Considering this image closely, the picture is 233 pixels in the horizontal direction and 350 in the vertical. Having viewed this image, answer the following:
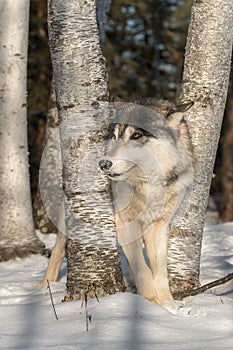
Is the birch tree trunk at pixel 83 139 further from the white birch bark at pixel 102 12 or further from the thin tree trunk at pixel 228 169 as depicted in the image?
the thin tree trunk at pixel 228 169

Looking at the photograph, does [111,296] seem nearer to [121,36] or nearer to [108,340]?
[108,340]

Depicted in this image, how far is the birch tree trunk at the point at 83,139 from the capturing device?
17.7 feet

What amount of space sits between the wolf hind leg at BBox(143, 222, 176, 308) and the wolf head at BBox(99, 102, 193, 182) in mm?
437

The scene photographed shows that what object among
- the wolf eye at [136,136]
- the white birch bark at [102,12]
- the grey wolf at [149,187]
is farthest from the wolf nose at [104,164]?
the white birch bark at [102,12]

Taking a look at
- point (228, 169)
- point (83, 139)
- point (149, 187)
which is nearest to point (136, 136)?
point (149, 187)

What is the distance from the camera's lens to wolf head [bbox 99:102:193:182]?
18.5ft

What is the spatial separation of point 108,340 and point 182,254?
2094 mm

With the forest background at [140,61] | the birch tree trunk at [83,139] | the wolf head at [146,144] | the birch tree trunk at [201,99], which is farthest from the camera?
the forest background at [140,61]

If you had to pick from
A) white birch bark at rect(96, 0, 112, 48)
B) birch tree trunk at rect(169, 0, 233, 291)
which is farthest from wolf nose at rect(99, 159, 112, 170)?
white birch bark at rect(96, 0, 112, 48)

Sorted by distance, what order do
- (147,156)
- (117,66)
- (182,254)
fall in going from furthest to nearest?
(117,66) → (182,254) → (147,156)

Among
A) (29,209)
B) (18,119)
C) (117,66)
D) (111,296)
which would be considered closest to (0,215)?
(29,209)

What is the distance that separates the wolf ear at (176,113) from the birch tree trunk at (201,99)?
28 cm

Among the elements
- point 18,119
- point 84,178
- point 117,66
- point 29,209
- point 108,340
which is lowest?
point 117,66

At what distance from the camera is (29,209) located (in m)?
9.67
